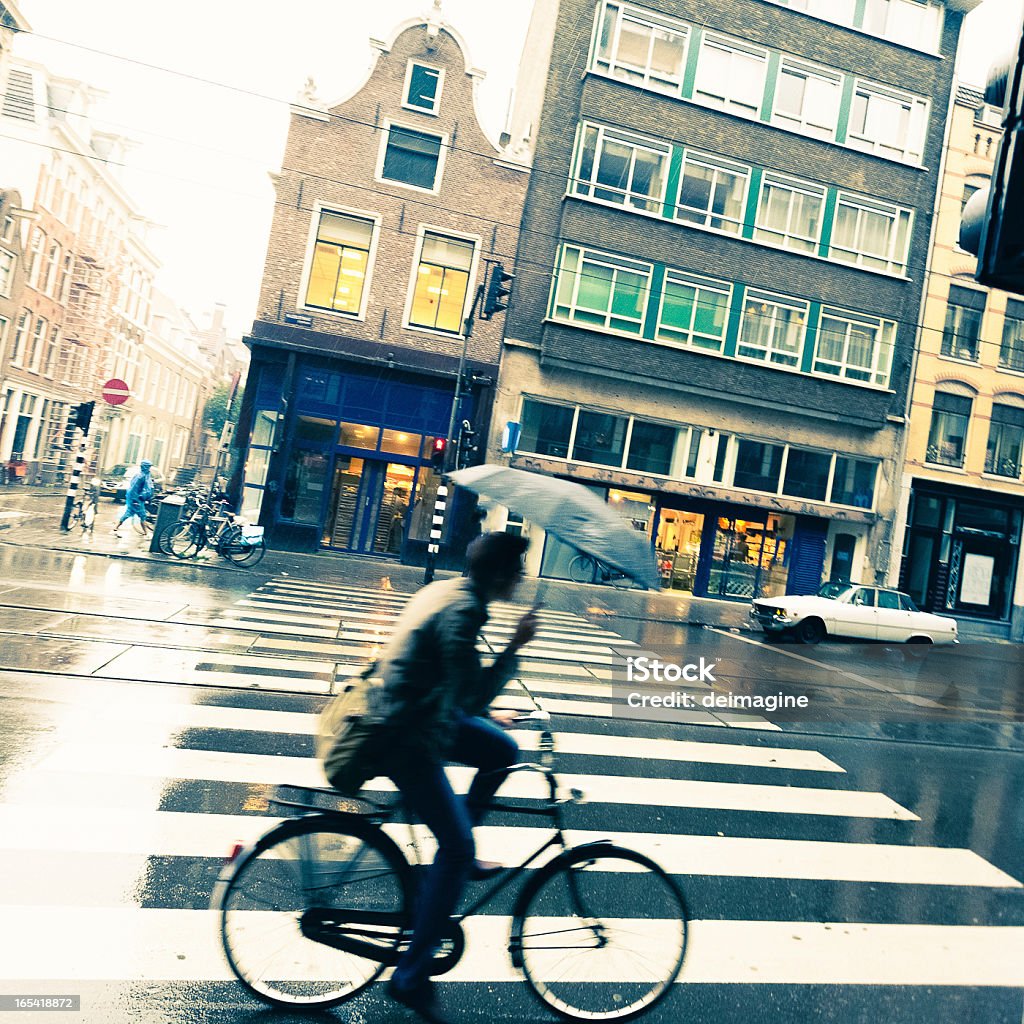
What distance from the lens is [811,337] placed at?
74.4 ft

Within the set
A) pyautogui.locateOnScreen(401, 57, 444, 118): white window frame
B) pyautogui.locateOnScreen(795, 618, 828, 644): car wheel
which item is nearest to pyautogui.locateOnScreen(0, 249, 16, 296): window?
pyautogui.locateOnScreen(401, 57, 444, 118): white window frame

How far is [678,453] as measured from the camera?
2208 centimetres

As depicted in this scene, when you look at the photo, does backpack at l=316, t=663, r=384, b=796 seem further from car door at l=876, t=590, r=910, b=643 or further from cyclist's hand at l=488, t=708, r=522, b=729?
car door at l=876, t=590, r=910, b=643

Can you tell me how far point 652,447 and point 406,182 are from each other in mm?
9907

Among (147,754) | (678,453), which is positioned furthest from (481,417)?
(147,754)

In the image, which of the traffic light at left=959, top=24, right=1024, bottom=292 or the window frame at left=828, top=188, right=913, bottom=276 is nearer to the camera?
the traffic light at left=959, top=24, right=1024, bottom=292

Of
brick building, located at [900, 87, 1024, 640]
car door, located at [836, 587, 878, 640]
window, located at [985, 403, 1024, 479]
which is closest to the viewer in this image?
car door, located at [836, 587, 878, 640]

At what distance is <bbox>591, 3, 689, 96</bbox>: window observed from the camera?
21.5 metres

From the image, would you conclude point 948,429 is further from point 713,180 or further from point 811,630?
point 811,630

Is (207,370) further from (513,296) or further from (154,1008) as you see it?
(154,1008)

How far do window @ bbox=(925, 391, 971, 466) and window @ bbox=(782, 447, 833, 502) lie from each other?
11.8 ft

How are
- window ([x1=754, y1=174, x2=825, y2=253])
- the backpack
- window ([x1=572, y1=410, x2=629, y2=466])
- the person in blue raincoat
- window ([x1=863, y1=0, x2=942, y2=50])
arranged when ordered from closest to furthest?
the backpack → the person in blue raincoat → window ([x1=572, y1=410, x2=629, y2=466]) → window ([x1=754, y1=174, x2=825, y2=253]) → window ([x1=863, y1=0, x2=942, y2=50])

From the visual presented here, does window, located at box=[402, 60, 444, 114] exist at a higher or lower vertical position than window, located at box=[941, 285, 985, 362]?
higher

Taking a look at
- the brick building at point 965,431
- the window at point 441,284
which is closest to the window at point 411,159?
the window at point 441,284
